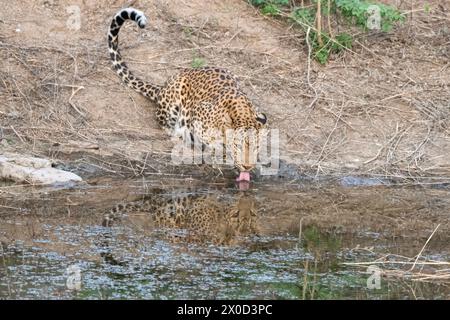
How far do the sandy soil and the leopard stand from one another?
0.19 metres

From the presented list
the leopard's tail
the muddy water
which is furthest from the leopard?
the muddy water

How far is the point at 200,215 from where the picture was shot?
899 centimetres

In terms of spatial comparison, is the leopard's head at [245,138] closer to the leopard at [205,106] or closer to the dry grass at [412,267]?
the leopard at [205,106]

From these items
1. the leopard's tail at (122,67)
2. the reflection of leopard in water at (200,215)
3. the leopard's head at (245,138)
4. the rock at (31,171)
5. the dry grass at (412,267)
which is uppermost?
the leopard's tail at (122,67)

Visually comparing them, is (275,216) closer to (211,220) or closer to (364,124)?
(211,220)

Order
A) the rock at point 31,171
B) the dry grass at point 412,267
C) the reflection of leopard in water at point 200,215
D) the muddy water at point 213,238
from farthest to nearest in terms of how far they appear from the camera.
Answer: the rock at point 31,171, the reflection of leopard in water at point 200,215, the dry grass at point 412,267, the muddy water at point 213,238

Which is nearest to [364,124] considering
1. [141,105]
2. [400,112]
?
[400,112]

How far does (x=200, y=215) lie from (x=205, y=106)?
183 centimetres

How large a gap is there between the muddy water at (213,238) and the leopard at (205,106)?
42 centimetres

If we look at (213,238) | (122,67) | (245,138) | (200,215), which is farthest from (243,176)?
(122,67)

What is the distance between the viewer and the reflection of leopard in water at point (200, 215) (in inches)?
335

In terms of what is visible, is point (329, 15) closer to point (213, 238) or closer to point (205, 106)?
point (205, 106)

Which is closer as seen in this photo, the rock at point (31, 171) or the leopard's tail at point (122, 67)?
the rock at point (31, 171)

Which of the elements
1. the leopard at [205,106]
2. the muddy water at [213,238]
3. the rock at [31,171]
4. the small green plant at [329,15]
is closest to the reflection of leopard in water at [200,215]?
the muddy water at [213,238]
